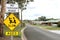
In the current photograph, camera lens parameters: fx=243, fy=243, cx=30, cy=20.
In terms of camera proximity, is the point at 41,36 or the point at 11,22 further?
the point at 41,36

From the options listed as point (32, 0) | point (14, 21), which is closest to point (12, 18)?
point (14, 21)

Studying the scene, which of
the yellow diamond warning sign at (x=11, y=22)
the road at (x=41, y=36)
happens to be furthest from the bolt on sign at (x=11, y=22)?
the road at (x=41, y=36)

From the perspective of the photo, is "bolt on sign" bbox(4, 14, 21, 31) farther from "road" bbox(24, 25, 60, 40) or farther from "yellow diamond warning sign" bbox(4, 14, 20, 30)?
"road" bbox(24, 25, 60, 40)

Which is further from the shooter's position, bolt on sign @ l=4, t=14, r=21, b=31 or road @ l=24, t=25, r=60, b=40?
road @ l=24, t=25, r=60, b=40

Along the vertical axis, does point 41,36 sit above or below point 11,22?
below

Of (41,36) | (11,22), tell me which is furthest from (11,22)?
(41,36)

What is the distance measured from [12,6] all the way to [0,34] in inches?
436

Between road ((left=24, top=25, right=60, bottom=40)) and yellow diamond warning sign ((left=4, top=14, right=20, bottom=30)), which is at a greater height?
yellow diamond warning sign ((left=4, top=14, right=20, bottom=30))

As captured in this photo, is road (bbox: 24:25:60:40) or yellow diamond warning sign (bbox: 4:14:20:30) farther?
road (bbox: 24:25:60:40)

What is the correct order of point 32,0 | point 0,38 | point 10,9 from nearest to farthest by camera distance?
point 10,9
point 0,38
point 32,0

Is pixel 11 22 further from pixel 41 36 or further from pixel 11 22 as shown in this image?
pixel 41 36

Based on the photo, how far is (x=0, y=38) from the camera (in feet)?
80.7

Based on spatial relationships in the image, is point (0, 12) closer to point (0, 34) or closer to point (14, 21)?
point (0, 34)

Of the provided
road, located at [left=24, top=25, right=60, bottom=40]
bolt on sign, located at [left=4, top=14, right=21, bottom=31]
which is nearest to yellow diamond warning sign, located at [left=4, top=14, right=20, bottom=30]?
bolt on sign, located at [left=4, top=14, right=21, bottom=31]
